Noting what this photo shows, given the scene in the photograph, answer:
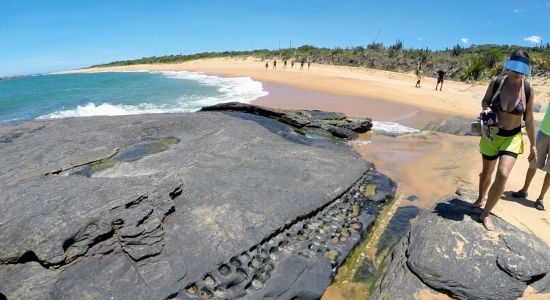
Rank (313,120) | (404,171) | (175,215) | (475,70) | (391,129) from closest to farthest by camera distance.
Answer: (175,215) < (404,171) < (313,120) < (391,129) < (475,70)

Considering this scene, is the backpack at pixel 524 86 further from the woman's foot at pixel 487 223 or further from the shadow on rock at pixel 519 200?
the shadow on rock at pixel 519 200

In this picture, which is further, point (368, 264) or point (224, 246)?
point (368, 264)

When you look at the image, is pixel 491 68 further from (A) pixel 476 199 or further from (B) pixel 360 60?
(A) pixel 476 199

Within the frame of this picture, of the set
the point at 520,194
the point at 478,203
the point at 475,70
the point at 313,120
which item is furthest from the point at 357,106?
the point at 475,70

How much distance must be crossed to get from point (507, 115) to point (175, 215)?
10.8 feet

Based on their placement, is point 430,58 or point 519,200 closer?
point 519,200

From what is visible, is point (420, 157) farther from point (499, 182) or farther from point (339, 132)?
point (499, 182)

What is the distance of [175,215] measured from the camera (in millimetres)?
3615

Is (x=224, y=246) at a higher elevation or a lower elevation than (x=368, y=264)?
higher

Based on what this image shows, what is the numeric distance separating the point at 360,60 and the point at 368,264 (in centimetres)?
3183

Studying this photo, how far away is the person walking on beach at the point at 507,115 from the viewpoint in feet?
11.9

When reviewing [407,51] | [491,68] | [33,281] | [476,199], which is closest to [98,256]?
[33,281]

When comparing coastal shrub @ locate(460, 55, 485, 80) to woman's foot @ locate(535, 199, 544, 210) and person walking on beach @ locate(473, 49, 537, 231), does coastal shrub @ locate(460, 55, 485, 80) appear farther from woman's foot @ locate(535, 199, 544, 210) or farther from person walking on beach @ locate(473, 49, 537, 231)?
person walking on beach @ locate(473, 49, 537, 231)

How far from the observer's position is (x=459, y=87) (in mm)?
20344
